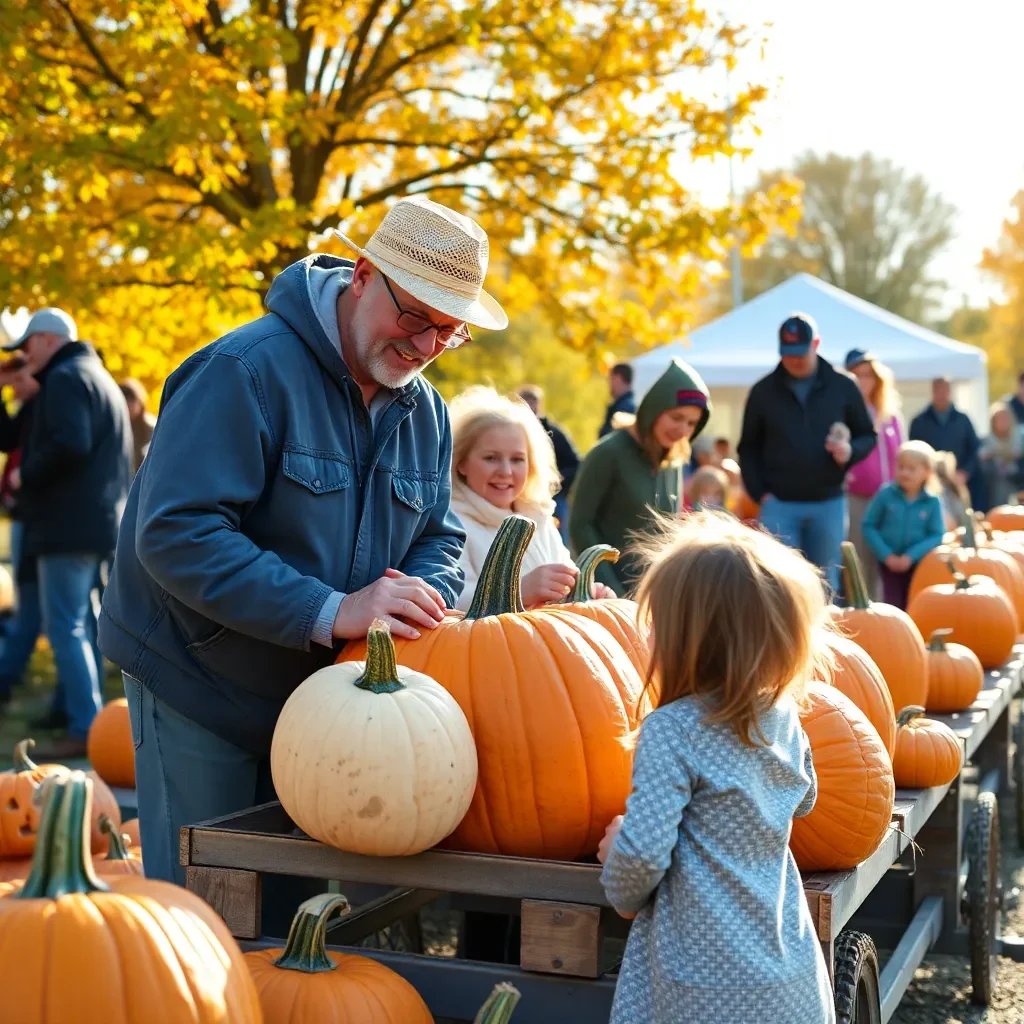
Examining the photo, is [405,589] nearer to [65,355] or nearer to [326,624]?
[326,624]

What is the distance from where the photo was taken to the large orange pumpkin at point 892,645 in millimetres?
4605

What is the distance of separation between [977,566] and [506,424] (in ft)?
10.9

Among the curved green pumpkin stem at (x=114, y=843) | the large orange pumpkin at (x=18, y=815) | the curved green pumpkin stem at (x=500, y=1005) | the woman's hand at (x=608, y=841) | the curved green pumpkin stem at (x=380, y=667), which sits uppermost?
the curved green pumpkin stem at (x=380, y=667)

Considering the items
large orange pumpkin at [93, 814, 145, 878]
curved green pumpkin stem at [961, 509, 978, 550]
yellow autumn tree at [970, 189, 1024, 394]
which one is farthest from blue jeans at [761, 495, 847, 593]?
yellow autumn tree at [970, 189, 1024, 394]

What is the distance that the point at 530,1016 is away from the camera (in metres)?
2.63

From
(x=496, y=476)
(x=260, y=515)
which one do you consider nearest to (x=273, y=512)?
(x=260, y=515)

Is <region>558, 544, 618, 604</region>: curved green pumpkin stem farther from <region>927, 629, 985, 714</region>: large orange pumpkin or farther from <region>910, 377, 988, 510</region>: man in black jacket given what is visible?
<region>910, 377, 988, 510</region>: man in black jacket

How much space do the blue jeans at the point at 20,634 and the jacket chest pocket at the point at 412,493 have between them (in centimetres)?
563

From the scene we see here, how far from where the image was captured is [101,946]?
1983 mm

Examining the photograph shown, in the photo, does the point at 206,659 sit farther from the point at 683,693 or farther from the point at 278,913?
the point at 683,693

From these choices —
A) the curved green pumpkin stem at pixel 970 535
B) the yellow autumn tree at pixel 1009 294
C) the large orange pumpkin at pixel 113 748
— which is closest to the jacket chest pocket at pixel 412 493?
the large orange pumpkin at pixel 113 748

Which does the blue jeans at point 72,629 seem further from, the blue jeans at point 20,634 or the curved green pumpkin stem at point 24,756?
the curved green pumpkin stem at point 24,756

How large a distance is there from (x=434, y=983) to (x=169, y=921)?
2.73 ft

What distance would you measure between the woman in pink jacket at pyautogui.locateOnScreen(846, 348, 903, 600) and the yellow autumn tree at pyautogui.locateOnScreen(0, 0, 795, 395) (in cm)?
134
